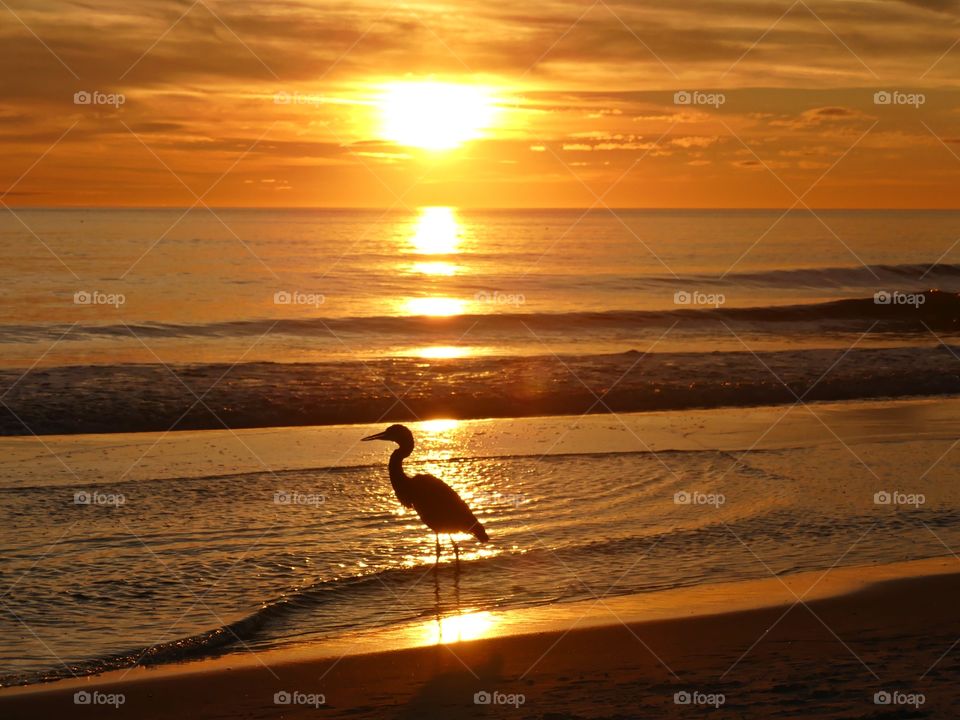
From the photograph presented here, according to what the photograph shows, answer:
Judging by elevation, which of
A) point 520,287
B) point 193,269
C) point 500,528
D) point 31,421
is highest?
point 193,269

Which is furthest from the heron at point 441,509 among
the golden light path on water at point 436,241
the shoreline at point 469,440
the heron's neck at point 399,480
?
the golden light path on water at point 436,241

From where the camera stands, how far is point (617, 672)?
22.9 ft

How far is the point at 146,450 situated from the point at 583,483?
6310 mm

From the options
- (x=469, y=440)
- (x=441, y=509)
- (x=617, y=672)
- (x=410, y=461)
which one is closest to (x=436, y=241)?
(x=469, y=440)

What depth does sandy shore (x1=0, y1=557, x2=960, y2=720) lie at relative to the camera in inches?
249

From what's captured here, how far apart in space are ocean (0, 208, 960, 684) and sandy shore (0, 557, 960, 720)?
579 mm

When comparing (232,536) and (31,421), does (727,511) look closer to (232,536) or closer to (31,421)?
(232,536)

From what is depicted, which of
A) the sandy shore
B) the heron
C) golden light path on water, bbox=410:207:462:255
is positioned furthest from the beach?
golden light path on water, bbox=410:207:462:255

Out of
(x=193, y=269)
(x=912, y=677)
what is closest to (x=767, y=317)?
(x=193, y=269)

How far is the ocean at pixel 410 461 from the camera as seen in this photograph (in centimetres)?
886

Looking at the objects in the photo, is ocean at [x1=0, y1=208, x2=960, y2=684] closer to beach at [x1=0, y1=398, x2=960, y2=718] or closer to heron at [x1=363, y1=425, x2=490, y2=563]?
beach at [x1=0, y1=398, x2=960, y2=718]

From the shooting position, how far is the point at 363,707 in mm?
6422

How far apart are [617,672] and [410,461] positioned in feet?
24.7

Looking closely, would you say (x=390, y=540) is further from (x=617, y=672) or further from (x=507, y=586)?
(x=617, y=672)
